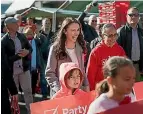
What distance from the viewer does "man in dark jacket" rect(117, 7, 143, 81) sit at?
7020 mm

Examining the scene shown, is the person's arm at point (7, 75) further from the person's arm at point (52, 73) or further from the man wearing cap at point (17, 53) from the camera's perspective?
the man wearing cap at point (17, 53)

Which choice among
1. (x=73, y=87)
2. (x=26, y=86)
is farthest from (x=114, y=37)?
(x=26, y=86)

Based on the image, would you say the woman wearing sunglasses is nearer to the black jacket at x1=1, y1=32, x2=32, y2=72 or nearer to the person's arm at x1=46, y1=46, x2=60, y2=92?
the person's arm at x1=46, y1=46, x2=60, y2=92

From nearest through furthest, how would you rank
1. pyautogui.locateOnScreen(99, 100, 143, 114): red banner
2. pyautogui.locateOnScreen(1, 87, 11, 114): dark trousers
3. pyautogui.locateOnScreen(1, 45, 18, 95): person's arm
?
pyautogui.locateOnScreen(99, 100, 143, 114): red banner
pyautogui.locateOnScreen(1, 87, 11, 114): dark trousers
pyautogui.locateOnScreen(1, 45, 18, 95): person's arm

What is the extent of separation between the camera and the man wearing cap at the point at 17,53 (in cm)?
646

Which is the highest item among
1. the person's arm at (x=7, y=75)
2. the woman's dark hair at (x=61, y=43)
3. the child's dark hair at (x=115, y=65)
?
the child's dark hair at (x=115, y=65)

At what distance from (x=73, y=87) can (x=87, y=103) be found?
30 centimetres

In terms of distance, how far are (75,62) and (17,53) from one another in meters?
1.64

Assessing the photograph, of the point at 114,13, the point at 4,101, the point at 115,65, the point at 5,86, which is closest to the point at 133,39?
the point at 5,86

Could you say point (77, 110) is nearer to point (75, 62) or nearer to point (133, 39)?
point (75, 62)

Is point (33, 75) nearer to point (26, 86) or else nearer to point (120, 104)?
point (26, 86)

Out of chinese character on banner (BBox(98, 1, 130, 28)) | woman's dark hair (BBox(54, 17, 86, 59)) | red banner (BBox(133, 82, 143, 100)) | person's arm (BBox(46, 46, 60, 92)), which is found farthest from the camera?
chinese character on banner (BBox(98, 1, 130, 28))

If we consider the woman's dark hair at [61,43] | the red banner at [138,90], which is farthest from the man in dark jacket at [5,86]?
the red banner at [138,90]

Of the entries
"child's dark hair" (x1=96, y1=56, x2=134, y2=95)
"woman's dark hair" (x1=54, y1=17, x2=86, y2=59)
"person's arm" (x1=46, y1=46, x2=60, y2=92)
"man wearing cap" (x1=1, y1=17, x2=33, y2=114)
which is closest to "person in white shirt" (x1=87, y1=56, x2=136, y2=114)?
"child's dark hair" (x1=96, y1=56, x2=134, y2=95)
